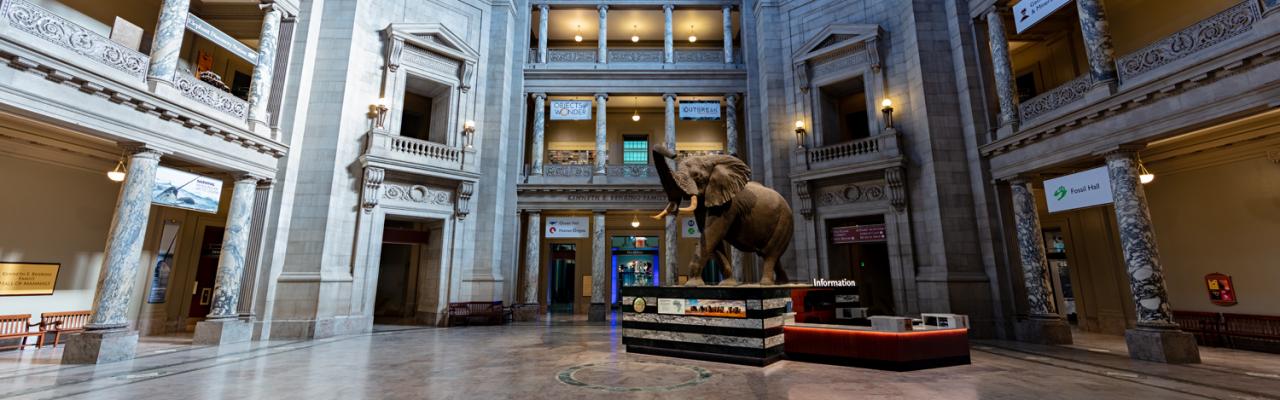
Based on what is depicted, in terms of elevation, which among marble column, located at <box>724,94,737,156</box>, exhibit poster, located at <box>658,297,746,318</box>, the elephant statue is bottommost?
exhibit poster, located at <box>658,297,746,318</box>

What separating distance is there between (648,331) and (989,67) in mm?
11332

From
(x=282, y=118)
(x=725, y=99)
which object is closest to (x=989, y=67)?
(x=725, y=99)

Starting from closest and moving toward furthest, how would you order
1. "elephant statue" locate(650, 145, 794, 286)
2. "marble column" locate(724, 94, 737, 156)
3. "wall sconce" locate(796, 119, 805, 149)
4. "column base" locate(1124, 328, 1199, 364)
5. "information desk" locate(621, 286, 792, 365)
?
"information desk" locate(621, 286, 792, 365), "elephant statue" locate(650, 145, 794, 286), "column base" locate(1124, 328, 1199, 364), "wall sconce" locate(796, 119, 805, 149), "marble column" locate(724, 94, 737, 156)

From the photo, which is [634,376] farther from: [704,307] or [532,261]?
[532,261]

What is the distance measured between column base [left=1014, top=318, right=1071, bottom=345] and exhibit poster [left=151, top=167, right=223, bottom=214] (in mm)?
17670

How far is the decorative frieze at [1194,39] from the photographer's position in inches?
281

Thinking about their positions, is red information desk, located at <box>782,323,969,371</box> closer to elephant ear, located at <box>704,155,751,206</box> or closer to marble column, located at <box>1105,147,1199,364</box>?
elephant ear, located at <box>704,155,751,206</box>

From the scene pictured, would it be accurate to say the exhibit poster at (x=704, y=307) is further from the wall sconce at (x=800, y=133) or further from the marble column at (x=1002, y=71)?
the wall sconce at (x=800, y=133)

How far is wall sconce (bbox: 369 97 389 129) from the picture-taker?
13234 millimetres

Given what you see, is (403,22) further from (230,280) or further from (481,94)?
(230,280)

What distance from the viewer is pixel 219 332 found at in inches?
396

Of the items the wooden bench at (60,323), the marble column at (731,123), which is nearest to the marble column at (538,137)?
the marble column at (731,123)

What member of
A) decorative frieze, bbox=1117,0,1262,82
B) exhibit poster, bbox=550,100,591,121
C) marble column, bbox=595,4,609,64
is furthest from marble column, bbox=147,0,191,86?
decorative frieze, bbox=1117,0,1262,82

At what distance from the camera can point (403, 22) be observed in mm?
14180
